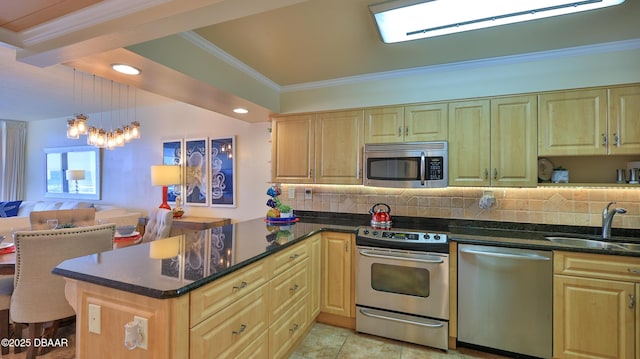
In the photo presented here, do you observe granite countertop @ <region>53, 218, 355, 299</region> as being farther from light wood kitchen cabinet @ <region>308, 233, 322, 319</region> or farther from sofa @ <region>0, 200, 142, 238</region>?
sofa @ <region>0, 200, 142, 238</region>

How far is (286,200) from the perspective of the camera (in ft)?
11.8

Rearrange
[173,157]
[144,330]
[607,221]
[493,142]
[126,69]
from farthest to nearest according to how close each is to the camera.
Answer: [173,157] < [493,142] < [607,221] < [126,69] < [144,330]

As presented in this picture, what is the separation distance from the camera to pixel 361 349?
237cm

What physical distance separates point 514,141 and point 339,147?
159 cm

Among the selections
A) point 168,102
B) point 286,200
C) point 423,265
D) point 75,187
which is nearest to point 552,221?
point 423,265

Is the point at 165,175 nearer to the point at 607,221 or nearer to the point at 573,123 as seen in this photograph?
the point at 573,123

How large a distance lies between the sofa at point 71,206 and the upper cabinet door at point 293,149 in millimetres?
2567

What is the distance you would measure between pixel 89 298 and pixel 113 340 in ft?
0.75

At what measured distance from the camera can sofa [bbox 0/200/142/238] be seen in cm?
370

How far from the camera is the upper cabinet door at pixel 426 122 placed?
2.68 m

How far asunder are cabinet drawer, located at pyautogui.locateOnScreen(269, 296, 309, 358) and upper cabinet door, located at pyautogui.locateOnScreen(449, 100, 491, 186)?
5.74 ft

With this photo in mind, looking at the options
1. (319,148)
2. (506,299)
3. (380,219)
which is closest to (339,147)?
(319,148)

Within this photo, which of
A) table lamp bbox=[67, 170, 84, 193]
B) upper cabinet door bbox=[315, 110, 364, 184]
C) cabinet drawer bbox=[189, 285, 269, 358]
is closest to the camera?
cabinet drawer bbox=[189, 285, 269, 358]

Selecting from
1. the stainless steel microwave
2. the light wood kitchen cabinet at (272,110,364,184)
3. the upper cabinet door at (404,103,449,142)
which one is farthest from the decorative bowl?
the upper cabinet door at (404,103,449,142)
